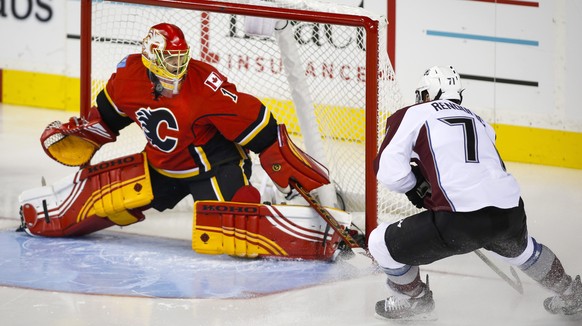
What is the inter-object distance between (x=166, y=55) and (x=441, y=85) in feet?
3.53

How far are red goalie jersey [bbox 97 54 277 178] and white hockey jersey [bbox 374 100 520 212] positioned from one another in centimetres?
87

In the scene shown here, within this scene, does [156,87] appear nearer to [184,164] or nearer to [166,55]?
[166,55]

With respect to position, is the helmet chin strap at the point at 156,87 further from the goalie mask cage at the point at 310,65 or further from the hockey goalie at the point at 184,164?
the goalie mask cage at the point at 310,65

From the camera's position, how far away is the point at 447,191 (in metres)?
3.65

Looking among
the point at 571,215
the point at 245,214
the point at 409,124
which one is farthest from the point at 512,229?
the point at 571,215

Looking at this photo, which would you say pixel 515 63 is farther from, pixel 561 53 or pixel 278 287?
pixel 278 287

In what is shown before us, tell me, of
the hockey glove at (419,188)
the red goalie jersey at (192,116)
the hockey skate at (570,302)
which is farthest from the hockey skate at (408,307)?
Answer: the red goalie jersey at (192,116)

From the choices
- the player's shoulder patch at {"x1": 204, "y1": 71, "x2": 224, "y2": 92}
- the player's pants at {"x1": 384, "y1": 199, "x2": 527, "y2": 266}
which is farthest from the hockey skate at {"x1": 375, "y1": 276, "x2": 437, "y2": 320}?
the player's shoulder patch at {"x1": 204, "y1": 71, "x2": 224, "y2": 92}

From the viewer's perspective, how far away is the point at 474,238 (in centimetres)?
367

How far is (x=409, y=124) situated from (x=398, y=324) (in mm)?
676

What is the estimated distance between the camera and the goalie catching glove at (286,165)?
4.53m

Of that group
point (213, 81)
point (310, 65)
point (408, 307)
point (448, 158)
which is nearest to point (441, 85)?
point (448, 158)

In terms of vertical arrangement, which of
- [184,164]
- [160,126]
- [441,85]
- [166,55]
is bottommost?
[184,164]

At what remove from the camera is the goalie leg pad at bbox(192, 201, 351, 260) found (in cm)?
452
